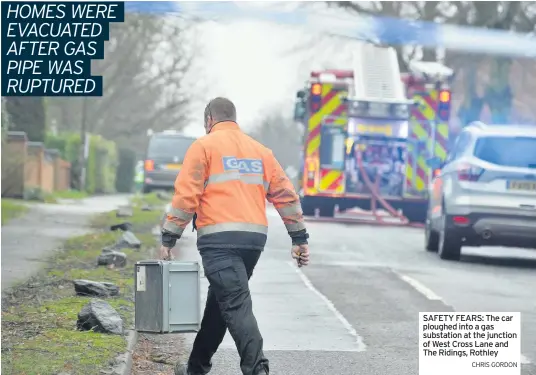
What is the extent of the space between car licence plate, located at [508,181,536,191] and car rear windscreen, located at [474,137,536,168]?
0.60 feet

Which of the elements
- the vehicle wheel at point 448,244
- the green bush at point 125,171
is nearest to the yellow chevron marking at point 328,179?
the vehicle wheel at point 448,244

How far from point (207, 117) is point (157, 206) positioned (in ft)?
65.8

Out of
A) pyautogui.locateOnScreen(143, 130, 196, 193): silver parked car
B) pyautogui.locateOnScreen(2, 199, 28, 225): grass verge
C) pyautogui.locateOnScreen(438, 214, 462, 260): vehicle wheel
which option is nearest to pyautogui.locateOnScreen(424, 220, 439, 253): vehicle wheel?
pyautogui.locateOnScreen(438, 214, 462, 260): vehicle wheel

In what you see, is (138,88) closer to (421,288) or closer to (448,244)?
(448,244)

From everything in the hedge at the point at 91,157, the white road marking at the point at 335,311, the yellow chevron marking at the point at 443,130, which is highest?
the yellow chevron marking at the point at 443,130

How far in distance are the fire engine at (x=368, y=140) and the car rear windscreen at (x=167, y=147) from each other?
1123 cm

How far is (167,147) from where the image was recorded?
3297 centimetres

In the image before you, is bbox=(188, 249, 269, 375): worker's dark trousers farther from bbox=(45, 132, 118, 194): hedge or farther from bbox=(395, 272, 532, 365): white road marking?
bbox=(45, 132, 118, 194): hedge

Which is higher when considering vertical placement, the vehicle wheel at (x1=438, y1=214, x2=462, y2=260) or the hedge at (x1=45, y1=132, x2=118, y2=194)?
the vehicle wheel at (x1=438, y1=214, x2=462, y2=260)

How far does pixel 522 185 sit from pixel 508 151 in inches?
17.8

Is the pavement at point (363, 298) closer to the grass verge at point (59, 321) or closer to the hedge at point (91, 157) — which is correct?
the grass verge at point (59, 321)

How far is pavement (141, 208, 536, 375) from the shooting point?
853 centimetres

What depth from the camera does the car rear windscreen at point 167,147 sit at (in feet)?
108

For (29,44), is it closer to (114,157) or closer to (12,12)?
(12,12)
